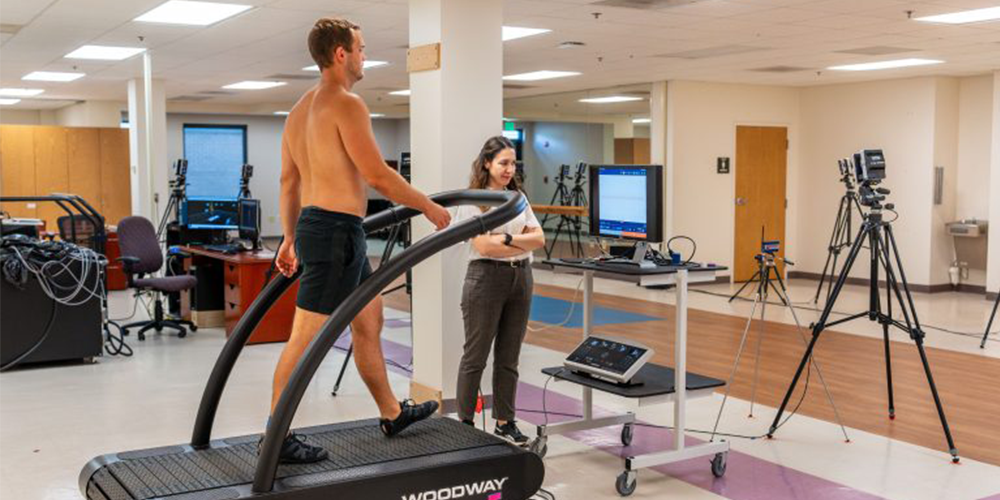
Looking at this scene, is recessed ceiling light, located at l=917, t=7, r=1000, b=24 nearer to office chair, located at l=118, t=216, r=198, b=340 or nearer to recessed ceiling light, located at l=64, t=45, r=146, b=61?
office chair, located at l=118, t=216, r=198, b=340

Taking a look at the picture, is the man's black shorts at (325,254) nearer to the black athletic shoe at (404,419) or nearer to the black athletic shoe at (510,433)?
the black athletic shoe at (404,419)

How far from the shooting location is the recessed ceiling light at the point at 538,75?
11.7m

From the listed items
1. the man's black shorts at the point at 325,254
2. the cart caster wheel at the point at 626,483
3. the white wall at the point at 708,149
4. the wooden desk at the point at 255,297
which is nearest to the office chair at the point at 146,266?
the wooden desk at the point at 255,297

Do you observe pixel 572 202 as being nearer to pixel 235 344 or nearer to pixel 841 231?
pixel 841 231

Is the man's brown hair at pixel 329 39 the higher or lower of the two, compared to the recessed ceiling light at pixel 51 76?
lower

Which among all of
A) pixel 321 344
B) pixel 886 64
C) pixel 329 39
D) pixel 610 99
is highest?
pixel 886 64

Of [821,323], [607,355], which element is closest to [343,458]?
[607,355]

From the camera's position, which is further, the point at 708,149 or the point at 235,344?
the point at 708,149

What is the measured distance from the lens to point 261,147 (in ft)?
64.0

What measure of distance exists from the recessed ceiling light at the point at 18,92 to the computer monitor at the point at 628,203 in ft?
40.2

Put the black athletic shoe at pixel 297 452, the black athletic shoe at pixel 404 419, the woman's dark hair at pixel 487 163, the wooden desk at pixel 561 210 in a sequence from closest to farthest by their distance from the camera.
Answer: the black athletic shoe at pixel 297 452
the black athletic shoe at pixel 404 419
the woman's dark hair at pixel 487 163
the wooden desk at pixel 561 210

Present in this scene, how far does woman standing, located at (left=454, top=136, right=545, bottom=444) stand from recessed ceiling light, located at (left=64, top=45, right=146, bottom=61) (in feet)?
21.1

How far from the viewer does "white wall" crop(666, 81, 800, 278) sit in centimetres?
1220

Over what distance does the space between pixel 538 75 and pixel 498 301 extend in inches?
312
